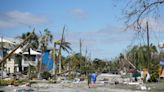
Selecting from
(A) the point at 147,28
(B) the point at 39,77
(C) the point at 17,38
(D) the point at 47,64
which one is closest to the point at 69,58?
(C) the point at 17,38

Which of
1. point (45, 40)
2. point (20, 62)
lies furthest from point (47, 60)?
point (20, 62)

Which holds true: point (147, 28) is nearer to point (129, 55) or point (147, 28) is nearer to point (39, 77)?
point (39, 77)

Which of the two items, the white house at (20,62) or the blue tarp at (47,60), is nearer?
the blue tarp at (47,60)

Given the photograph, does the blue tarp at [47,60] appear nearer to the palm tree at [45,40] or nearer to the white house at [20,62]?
the palm tree at [45,40]

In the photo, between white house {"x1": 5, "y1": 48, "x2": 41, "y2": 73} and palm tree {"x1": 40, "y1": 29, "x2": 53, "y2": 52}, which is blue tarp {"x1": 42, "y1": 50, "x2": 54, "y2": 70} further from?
white house {"x1": 5, "y1": 48, "x2": 41, "y2": 73}

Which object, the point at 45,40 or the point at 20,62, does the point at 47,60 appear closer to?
the point at 45,40

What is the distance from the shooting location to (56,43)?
197 ft

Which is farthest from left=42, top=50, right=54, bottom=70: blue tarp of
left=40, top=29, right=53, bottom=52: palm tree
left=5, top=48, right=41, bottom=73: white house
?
left=5, top=48, right=41, bottom=73: white house

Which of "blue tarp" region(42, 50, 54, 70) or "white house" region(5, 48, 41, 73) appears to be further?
"white house" region(5, 48, 41, 73)

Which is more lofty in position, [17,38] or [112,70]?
[17,38]

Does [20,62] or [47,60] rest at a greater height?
[20,62]

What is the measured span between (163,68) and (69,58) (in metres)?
29.0

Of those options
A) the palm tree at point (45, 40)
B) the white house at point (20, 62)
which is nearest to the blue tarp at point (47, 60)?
the palm tree at point (45, 40)

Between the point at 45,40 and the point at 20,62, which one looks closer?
the point at 45,40
